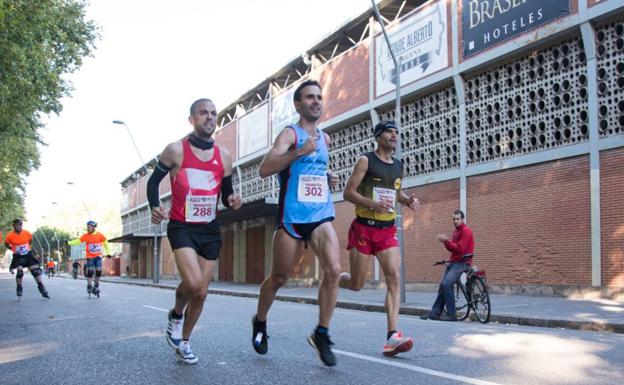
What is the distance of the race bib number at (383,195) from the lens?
19.0 feet

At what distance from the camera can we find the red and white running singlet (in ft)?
16.7

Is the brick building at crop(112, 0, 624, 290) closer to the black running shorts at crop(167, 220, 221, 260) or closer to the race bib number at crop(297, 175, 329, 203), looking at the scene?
the race bib number at crop(297, 175, 329, 203)

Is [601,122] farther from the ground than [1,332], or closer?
farther from the ground

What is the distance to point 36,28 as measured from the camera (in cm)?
1797

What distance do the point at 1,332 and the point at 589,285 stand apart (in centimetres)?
1182

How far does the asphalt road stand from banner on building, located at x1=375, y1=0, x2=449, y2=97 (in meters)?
12.8

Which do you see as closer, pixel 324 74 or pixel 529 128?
pixel 529 128

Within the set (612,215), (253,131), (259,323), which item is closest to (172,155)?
(259,323)

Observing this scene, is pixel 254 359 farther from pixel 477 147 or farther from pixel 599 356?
pixel 477 147

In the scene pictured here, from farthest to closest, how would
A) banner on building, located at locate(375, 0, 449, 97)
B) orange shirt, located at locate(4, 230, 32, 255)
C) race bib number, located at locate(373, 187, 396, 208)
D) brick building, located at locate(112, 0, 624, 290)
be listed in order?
banner on building, located at locate(375, 0, 449, 97)
orange shirt, located at locate(4, 230, 32, 255)
brick building, located at locate(112, 0, 624, 290)
race bib number, located at locate(373, 187, 396, 208)

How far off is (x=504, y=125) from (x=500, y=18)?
285 centimetres

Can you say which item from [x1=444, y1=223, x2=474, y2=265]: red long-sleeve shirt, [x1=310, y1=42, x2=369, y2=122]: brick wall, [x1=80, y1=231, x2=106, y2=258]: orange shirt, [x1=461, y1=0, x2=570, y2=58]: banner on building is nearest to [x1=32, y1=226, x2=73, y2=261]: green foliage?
[x1=310, y1=42, x2=369, y2=122]: brick wall

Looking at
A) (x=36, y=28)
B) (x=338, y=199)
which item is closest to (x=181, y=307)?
(x=36, y=28)

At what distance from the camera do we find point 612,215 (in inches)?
543
